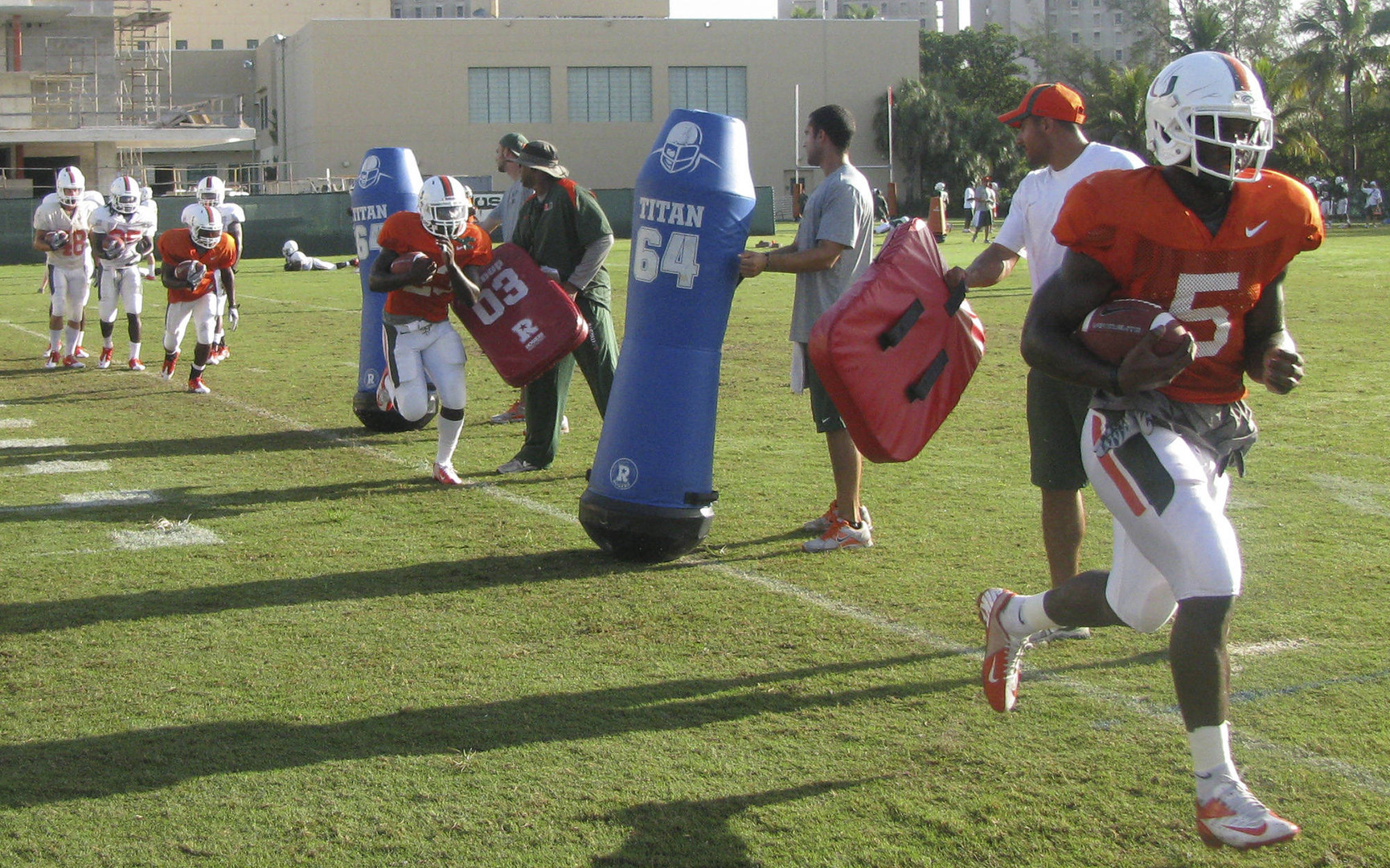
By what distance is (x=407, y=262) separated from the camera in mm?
7598

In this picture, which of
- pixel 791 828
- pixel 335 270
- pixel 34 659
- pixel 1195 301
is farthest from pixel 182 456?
pixel 335 270

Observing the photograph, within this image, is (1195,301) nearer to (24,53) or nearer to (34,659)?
(34,659)

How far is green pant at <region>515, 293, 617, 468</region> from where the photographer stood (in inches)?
318

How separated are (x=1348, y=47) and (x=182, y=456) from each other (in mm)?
52400

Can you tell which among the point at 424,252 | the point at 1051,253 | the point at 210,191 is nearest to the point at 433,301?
the point at 424,252

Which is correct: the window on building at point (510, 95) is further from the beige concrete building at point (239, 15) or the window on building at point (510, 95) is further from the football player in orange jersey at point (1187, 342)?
the football player in orange jersey at point (1187, 342)

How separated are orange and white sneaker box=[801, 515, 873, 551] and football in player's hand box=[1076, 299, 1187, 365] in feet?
9.45

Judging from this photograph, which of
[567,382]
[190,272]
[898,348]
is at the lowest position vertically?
[567,382]

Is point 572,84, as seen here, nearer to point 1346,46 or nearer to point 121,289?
point 1346,46

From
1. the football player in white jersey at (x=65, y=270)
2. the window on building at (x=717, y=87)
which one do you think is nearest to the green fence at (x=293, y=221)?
the football player in white jersey at (x=65, y=270)

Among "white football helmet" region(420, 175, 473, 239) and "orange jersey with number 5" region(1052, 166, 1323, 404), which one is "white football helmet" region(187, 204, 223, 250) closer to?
"white football helmet" region(420, 175, 473, 239)

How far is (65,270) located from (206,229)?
2.82m

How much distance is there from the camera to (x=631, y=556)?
612cm

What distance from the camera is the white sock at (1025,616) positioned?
3998 millimetres
